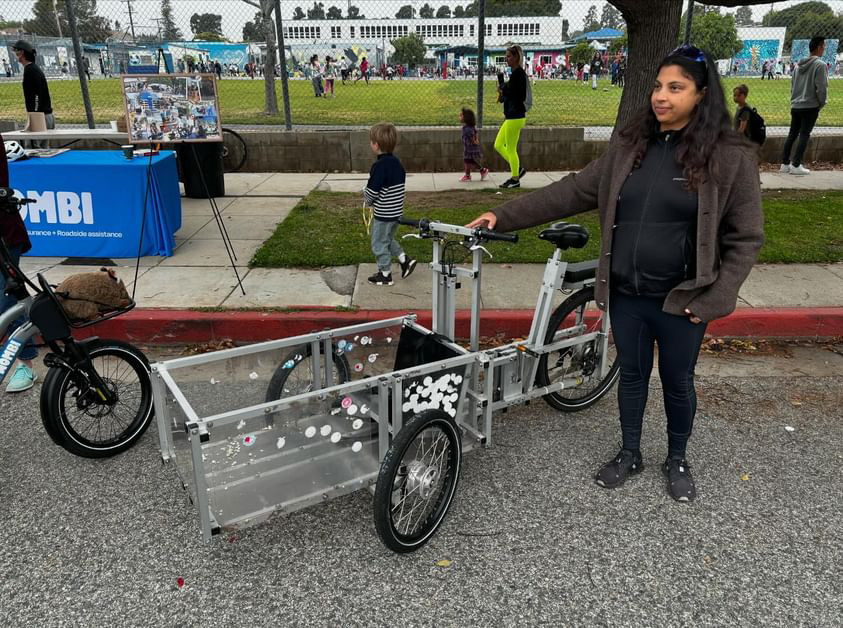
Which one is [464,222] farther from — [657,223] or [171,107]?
[657,223]

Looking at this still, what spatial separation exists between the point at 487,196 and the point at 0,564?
738 centimetres

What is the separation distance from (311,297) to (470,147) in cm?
551

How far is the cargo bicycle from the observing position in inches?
106

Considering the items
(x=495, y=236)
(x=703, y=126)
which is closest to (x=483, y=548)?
(x=495, y=236)

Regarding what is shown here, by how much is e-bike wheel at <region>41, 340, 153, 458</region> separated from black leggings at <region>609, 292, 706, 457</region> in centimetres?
250

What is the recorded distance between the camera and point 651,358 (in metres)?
3.22

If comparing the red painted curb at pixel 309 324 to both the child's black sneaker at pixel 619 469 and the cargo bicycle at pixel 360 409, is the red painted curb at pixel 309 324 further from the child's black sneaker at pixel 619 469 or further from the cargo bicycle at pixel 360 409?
the child's black sneaker at pixel 619 469

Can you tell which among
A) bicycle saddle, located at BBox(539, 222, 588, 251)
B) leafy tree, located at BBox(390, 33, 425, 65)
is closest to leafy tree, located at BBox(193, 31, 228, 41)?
leafy tree, located at BBox(390, 33, 425, 65)

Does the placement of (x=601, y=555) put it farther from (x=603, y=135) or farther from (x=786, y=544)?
(x=603, y=135)

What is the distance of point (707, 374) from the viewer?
15.3ft

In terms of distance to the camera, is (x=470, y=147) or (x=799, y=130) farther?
(x=799, y=130)

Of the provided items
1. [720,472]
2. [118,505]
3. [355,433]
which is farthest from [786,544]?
[118,505]

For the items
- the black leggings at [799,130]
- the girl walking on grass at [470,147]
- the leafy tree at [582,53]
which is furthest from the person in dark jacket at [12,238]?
the leafy tree at [582,53]

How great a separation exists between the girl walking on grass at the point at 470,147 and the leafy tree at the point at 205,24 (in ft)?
14.3
